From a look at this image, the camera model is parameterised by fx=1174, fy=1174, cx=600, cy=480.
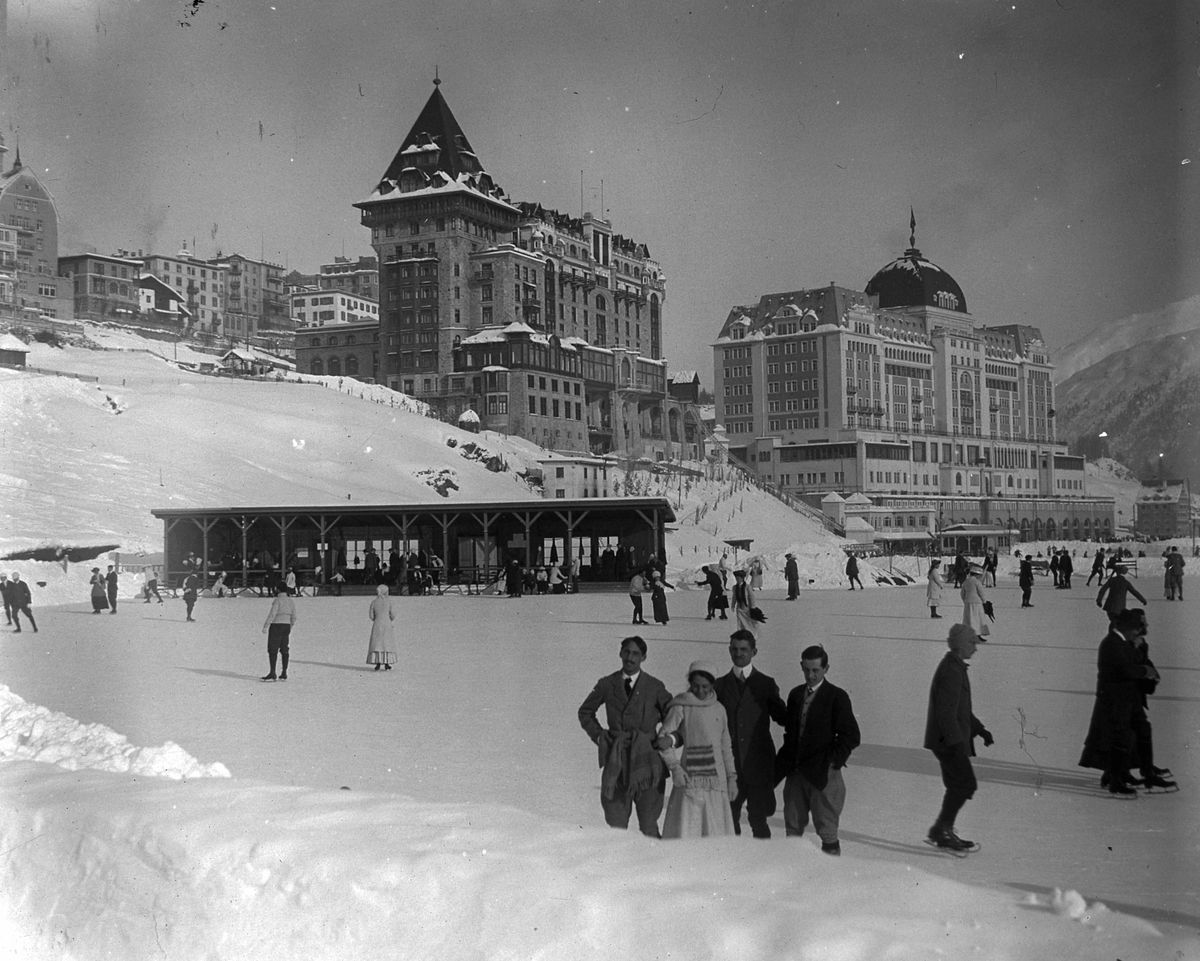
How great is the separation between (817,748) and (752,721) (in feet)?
1.17

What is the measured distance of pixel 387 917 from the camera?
19.1 feet

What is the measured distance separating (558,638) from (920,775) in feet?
31.0

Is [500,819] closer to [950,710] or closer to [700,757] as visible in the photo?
[700,757]

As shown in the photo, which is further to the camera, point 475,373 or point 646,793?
point 475,373

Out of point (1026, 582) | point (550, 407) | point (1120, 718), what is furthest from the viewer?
point (550, 407)

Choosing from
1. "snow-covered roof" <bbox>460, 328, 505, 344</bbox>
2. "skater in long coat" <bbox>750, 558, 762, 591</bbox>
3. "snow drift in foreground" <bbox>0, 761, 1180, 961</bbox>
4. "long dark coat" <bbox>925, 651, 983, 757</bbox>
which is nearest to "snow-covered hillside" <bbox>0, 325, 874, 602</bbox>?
"snow-covered roof" <bbox>460, 328, 505, 344</bbox>

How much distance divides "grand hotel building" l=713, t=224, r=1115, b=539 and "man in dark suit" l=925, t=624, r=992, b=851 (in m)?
53.9

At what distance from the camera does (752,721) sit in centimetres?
615

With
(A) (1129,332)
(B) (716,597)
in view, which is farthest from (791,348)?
(A) (1129,332)

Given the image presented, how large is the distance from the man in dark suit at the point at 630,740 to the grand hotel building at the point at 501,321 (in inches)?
2432

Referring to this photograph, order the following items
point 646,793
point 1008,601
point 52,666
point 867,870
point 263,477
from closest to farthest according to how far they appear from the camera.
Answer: point 867,870
point 646,793
point 52,666
point 1008,601
point 263,477

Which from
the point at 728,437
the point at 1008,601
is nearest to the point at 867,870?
the point at 1008,601

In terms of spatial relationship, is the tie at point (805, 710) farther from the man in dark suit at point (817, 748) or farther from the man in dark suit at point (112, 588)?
the man in dark suit at point (112, 588)

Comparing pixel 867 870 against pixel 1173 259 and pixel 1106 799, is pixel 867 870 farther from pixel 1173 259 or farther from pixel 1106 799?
pixel 1173 259
